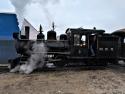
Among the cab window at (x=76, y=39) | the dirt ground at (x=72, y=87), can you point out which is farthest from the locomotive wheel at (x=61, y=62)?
the dirt ground at (x=72, y=87)

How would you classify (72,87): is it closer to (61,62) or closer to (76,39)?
(61,62)

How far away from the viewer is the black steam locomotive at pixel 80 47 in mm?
22516

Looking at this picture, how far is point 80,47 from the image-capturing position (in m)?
22.7

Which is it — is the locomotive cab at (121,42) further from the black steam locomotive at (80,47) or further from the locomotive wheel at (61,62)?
the locomotive wheel at (61,62)

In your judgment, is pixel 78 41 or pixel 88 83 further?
pixel 78 41

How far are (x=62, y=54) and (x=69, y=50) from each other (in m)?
0.60

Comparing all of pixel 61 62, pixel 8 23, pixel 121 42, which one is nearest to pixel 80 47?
pixel 61 62

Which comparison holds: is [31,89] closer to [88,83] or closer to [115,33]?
[88,83]

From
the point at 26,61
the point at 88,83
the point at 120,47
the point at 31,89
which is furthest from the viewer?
the point at 120,47

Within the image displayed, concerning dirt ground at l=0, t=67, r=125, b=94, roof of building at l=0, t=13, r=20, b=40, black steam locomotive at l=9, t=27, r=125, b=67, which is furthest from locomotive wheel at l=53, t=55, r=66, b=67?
roof of building at l=0, t=13, r=20, b=40

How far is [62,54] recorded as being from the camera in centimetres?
2250

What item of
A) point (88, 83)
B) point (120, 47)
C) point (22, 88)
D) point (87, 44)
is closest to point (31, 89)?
point (22, 88)

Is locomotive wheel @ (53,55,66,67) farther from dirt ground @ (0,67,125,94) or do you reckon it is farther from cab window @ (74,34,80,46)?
dirt ground @ (0,67,125,94)

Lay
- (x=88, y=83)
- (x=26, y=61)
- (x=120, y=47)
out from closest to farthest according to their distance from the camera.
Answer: (x=88, y=83), (x=26, y=61), (x=120, y=47)
